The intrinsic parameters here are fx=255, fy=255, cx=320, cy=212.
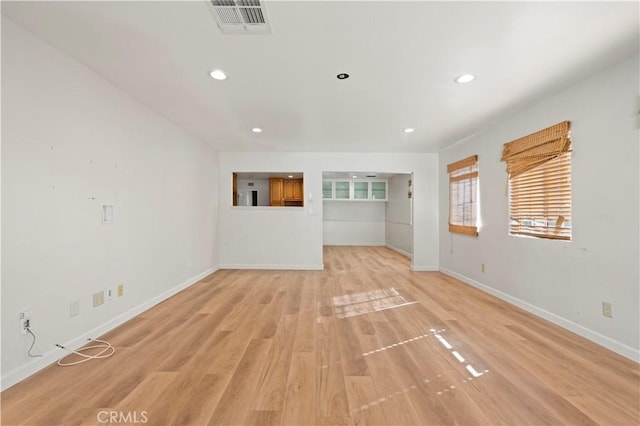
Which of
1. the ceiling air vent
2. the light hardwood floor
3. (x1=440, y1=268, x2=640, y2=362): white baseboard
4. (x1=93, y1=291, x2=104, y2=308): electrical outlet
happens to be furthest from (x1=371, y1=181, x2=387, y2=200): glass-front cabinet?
(x1=93, y1=291, x2=104, y2=308): electrical outlet

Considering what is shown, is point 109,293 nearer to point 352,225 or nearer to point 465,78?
point 465,78

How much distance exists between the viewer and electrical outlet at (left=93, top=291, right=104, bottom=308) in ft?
7.40

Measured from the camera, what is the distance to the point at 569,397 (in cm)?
153

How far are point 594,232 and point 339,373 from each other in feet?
8.20

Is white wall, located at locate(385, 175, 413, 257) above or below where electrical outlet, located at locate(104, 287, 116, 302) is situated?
above

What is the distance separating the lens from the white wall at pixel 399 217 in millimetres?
6867

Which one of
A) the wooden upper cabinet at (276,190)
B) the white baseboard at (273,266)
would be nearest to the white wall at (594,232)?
the white baseboard at (273,266)

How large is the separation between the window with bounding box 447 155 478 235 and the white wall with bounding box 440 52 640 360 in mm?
798

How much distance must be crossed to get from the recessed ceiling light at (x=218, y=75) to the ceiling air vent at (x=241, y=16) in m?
0.54

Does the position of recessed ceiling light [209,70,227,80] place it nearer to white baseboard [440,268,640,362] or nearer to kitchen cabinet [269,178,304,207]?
white baseboard [440,268,640,362]

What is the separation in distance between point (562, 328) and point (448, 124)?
2616mm

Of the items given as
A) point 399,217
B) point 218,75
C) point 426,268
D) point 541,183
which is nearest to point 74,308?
point 218,75
